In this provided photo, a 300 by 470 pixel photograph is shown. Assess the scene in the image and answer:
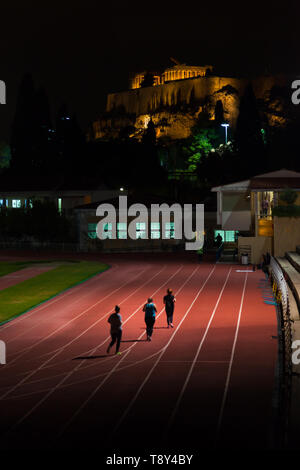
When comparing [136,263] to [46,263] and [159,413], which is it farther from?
[159,413]

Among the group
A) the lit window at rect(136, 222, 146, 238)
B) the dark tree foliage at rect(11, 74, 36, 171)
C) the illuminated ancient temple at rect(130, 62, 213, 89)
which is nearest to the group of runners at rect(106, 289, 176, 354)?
the lit window at rect(136, 222, 146, 238)

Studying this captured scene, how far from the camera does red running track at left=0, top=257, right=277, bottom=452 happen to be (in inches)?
484

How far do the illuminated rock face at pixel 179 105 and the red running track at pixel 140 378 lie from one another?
123924 millimetres

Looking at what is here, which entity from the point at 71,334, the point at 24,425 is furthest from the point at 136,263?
the point at 24,425

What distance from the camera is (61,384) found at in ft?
52.6

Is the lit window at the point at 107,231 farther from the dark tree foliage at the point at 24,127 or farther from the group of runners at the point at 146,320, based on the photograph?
the dark tree foliage at the point at 24,127

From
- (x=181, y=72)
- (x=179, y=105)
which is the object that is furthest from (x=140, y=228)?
(x=181, y=72)

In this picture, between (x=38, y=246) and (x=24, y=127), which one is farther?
(x=24, y=127)

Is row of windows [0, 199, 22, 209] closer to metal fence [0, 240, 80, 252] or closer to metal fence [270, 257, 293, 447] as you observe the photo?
metal fence [0, 240, 80, 252]

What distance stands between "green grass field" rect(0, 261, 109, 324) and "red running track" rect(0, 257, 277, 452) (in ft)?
4.05

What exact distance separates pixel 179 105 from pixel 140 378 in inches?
6213

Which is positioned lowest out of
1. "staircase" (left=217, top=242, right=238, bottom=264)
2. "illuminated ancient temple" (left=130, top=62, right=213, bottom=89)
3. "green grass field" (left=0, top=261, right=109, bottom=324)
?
"green grass field" (left=0, top=261, right=109, bottom=324)

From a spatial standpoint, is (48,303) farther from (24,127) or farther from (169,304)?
(24,127)

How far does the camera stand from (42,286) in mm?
36594
